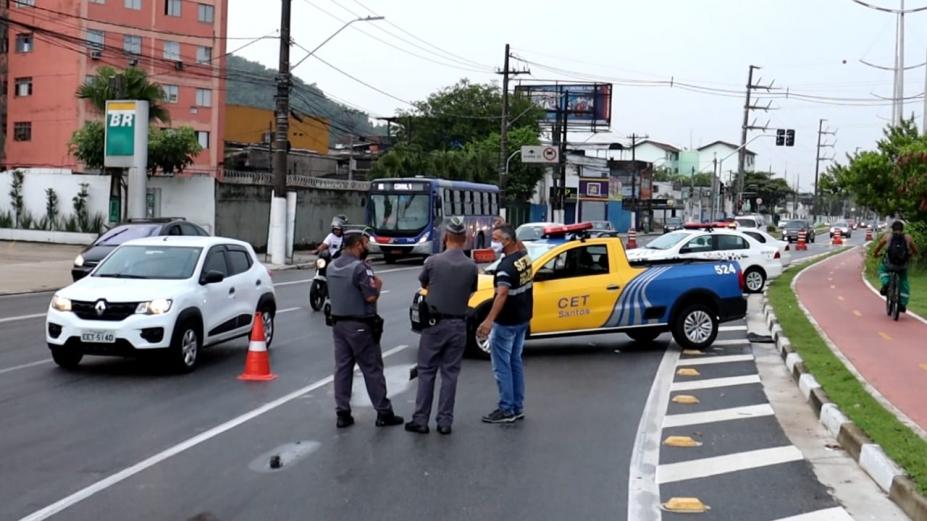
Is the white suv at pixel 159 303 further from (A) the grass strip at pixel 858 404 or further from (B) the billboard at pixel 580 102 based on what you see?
(B) the billboard at pixel 580 102

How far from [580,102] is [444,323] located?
80.6 metres

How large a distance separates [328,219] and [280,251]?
1143 cm

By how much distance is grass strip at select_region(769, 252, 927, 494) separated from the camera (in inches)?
288

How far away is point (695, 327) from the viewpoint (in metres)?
14.3

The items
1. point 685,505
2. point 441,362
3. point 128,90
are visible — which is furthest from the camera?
point 128,90

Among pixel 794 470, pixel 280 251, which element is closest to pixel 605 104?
pixel 280 251

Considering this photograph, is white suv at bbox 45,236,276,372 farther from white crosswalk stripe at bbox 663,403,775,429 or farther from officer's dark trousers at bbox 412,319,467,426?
white crosswalk stripe at bbox 663,403,775,429

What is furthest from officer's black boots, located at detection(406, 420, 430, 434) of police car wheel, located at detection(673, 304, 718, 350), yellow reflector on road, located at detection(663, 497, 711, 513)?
police car wheel, located at detection(673, 304, 718, 350)

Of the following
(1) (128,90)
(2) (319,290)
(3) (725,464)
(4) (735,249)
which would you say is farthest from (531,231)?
(3) (725,464)

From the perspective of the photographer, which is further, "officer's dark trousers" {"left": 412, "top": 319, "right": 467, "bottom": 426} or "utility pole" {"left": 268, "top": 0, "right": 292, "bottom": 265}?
"utility pole" {"left": 268, "top": 0, "right": 292, "bottom": 265}

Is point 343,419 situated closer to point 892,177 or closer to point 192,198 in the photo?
point 892,177

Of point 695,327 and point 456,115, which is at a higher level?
point 456,115

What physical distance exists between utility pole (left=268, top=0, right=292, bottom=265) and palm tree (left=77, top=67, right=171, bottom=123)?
5399 millimetres

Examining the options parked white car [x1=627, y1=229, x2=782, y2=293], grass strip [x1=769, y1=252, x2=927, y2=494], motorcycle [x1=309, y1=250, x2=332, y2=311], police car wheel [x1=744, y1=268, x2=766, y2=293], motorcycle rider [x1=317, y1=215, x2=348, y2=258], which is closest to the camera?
grass strip [x1=769, y1=252, x2=927, y2=494]
